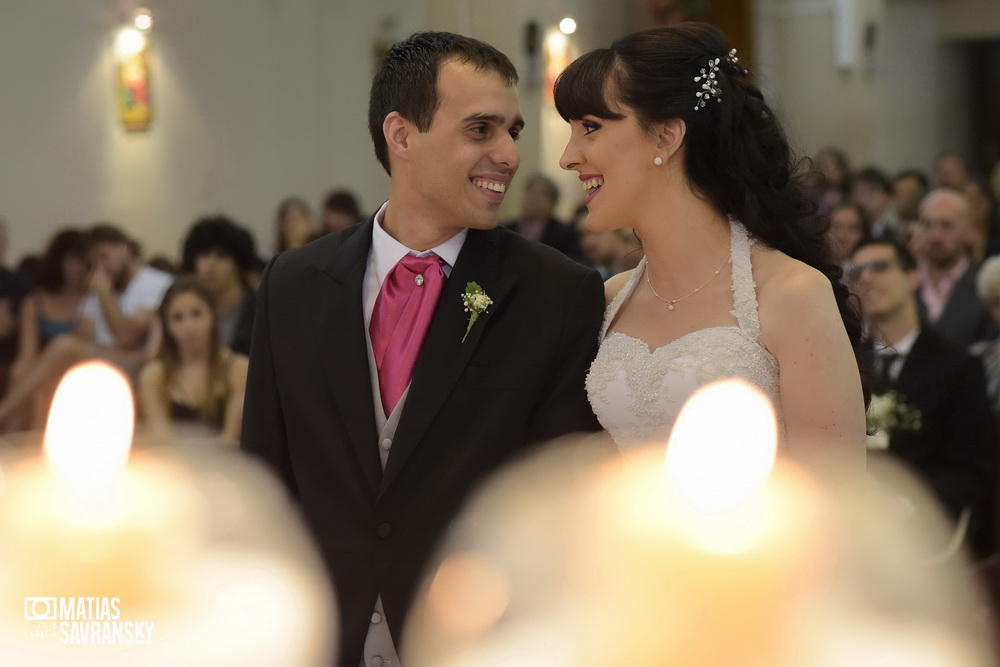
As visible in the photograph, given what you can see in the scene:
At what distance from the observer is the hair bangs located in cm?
282

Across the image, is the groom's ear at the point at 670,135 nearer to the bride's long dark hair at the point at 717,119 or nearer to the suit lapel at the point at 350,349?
the bride's long dark hair at the point at 717,119

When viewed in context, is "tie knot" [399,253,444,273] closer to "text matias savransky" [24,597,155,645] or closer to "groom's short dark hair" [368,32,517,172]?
"groom's short dark hair" [368,32,517,172]

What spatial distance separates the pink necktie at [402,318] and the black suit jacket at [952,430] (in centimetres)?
264

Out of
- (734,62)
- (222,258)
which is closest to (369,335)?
(734,62)

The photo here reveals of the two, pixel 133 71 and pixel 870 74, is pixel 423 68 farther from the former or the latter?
pixel 870 74

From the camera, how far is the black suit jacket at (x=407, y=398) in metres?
2.60

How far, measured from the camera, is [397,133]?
291 cm

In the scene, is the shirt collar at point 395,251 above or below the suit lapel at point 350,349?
above

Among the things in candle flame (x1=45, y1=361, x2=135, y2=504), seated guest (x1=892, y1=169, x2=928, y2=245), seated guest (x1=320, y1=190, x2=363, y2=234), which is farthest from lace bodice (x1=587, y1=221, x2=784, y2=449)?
seated guest (x1=892, y1=169, x2=928, y2=245)

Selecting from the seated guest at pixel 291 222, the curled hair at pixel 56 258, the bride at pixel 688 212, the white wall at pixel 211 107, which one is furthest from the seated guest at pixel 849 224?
the bride at pixel 688 212

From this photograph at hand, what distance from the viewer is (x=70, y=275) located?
25.1 feet

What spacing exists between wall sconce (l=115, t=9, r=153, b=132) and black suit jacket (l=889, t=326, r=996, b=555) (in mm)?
6904

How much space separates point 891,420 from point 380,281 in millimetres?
2605

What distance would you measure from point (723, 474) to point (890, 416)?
386cm
